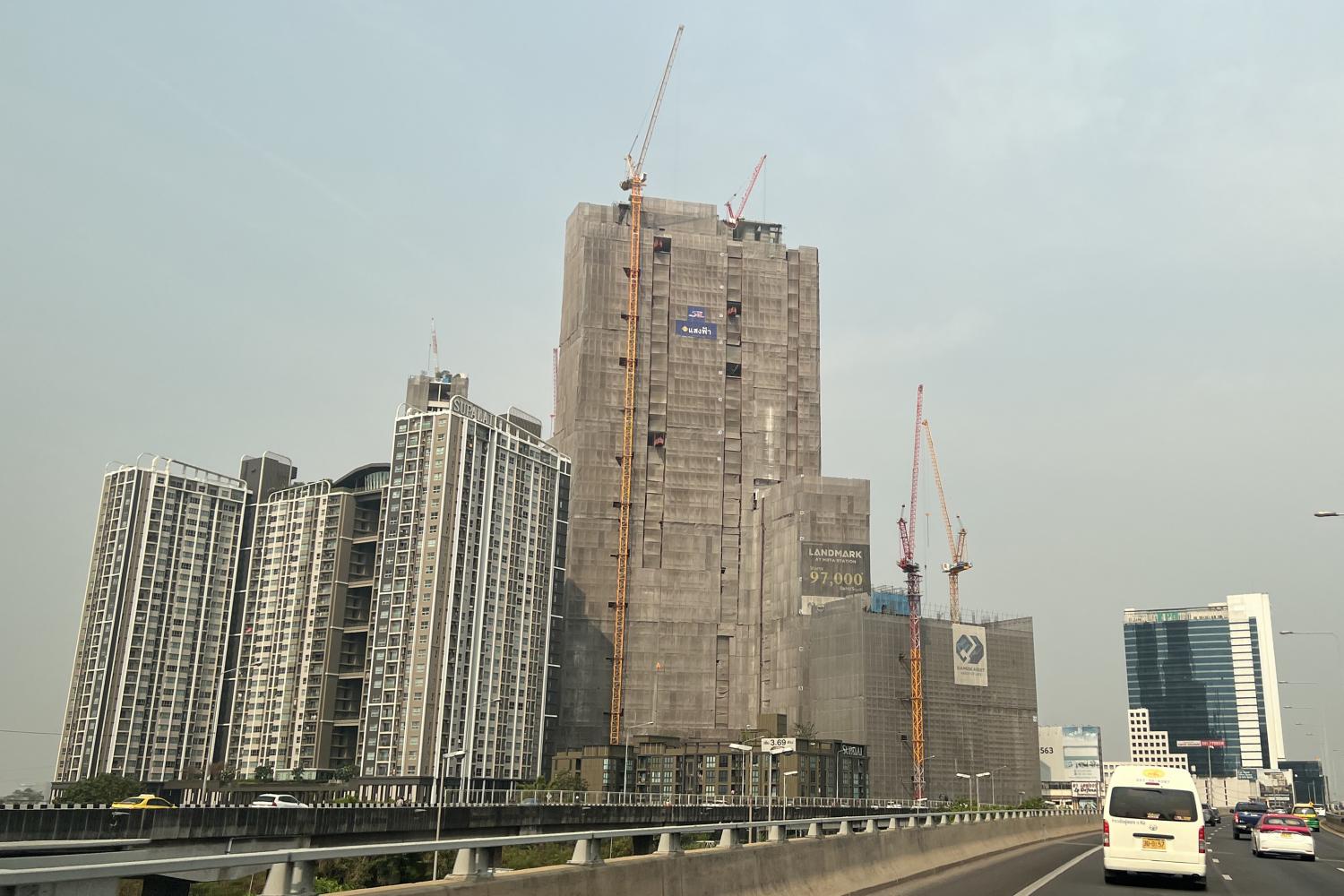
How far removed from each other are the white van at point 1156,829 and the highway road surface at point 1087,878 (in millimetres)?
568

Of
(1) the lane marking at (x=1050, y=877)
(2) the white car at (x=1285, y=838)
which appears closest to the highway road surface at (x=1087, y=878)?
(1) the lane marking at (x=1050, y=877)

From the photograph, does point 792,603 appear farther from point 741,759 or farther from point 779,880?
point 779,880

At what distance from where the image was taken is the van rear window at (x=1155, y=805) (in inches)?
1090

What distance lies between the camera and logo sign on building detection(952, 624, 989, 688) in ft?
626

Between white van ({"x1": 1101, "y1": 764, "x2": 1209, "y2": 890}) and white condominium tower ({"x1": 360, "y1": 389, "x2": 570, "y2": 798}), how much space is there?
482 feet

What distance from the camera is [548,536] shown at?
7835 inches

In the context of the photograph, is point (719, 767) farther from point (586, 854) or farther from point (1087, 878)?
point (586, 854)

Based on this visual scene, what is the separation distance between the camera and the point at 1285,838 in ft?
145

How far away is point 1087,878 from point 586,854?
21.2 meters

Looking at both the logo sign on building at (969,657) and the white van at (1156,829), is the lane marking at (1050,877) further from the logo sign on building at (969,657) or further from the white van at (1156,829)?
the logo sign on building at (969,657)

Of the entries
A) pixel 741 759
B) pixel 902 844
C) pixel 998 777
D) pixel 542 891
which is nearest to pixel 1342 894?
pixel 902 844

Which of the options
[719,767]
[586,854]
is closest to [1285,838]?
[586,854]

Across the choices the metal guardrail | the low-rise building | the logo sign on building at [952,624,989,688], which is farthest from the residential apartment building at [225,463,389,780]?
the metal guardrail

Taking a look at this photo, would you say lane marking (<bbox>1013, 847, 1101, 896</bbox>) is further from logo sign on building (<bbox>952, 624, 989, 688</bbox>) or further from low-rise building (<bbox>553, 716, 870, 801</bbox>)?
logo sign on building (<bbox>952, 624, 989, 688</bbox>)
